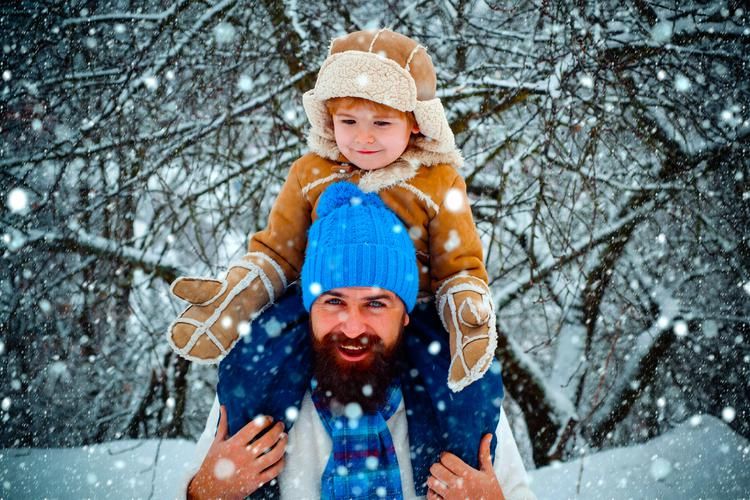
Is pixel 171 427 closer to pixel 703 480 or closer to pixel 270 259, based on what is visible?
pixel 270 259

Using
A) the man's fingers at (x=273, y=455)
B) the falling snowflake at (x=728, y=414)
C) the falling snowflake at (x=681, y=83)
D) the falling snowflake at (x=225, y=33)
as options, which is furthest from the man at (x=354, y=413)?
the falling snowflake at (x=728, y=414)

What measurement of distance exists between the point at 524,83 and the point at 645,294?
217cm

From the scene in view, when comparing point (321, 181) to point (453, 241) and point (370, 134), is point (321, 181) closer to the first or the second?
point (370, 134)

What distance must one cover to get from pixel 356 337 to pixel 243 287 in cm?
42

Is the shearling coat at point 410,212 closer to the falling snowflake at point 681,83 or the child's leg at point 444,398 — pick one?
the child's leg at point 444,398

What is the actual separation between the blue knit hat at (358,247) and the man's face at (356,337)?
0.05 meters

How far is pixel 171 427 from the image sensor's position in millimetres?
3908

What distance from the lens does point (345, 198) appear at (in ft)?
5.80

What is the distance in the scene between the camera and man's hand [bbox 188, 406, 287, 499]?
68.7 inches

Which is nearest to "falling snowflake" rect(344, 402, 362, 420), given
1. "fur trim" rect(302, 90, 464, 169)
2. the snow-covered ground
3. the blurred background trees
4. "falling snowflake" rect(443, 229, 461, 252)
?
"falling snowflake" rect(443, 229, 461, 252)

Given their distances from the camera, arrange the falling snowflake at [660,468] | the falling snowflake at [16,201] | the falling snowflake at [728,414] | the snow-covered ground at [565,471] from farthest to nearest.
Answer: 1. the falling snowflake at [728,414]
2. the falling snowflake at [16,201]
3. the falling snowflake at [660,468]
4. the snow-covered ground at [565,471]

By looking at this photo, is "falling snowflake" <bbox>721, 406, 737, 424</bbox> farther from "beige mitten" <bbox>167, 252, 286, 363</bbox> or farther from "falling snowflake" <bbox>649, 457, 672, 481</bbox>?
"beige mitten" <bbox>167, 252, 286, 363</bbox>

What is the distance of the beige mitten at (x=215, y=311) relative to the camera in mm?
1627

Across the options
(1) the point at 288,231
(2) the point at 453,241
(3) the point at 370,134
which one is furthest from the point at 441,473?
(3) the point at 370,134
